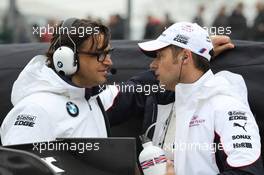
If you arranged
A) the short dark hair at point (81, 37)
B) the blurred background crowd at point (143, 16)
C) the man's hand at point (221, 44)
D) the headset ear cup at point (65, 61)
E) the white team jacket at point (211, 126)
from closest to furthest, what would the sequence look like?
the white team jacket at point (211, 126)
the headset ear cup at point (65, 61)
the short dark hair at point (81, 37)
the man's hand at point (221, 44)
the blurred background crowd at point (143, 16)

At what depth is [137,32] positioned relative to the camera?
1216cm

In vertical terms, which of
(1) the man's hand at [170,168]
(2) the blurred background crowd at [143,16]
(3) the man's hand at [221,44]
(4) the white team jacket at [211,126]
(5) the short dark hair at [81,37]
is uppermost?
(5) the short dark hair at [81,37]

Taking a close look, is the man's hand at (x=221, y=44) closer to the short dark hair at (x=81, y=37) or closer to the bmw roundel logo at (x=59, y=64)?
the short dark hair at (x=81, y=37)

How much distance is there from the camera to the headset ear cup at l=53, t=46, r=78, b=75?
336 centimetres

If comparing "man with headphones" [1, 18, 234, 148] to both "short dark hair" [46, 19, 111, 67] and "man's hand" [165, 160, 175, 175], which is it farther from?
"man's hand" [165, 160, 175, 175]

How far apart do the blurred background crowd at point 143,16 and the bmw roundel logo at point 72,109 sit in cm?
690

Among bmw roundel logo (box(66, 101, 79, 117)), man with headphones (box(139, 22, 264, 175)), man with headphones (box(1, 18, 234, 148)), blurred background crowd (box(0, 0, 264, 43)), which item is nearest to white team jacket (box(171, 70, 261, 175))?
man with headphones (box(139, 22, 264, 175))

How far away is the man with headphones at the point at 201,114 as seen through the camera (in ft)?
10.2

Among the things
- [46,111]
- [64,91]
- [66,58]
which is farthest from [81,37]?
[46,111]

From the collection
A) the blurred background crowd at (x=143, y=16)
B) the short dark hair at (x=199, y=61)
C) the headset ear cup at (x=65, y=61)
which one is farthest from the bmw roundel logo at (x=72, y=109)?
the blurred background crowd at (x=143, y=16)

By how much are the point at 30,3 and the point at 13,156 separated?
10692mm

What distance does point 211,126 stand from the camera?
323 centimetres

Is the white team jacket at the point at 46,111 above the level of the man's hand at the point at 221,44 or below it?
below

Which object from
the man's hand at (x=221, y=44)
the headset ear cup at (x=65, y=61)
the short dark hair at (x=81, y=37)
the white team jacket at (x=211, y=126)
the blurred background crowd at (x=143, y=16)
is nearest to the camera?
the white team jacket at (x=211, y=126)
